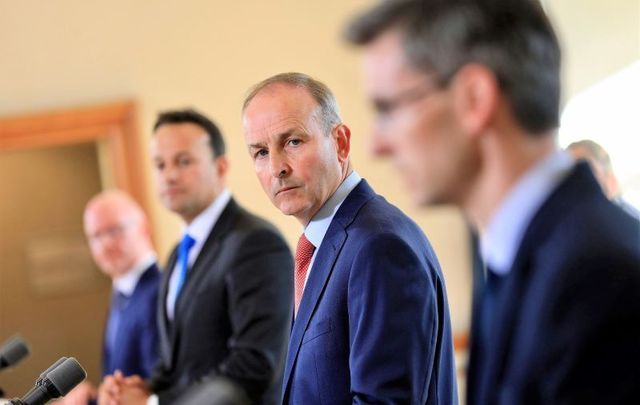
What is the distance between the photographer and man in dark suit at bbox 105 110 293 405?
260 cm

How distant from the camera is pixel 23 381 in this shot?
15.5 ft

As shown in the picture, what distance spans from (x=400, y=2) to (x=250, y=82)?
4.33 metres

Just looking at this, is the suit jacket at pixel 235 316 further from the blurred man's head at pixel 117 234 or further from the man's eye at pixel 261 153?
the blurred man's head at pixel 117 234

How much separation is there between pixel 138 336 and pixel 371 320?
72.1 inches

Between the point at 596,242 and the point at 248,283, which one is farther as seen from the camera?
the point at 248,283

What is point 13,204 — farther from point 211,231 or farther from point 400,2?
point 400,2

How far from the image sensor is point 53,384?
1650mm

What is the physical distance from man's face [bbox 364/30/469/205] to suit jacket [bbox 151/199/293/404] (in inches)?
60.0

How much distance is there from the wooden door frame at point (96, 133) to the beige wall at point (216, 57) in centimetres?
8

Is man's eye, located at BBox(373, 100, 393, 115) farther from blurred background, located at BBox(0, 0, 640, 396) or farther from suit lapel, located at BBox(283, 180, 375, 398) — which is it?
blurred background, located at BBox(0, 0, 640, 396)

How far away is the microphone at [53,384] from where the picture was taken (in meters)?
1.63

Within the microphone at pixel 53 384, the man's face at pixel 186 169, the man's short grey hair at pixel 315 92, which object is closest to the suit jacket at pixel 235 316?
the man's face at pixel 186 169

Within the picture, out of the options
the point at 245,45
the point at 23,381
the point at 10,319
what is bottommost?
the point at 23,381

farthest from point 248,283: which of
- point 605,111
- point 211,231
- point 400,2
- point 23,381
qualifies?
point 605,111
